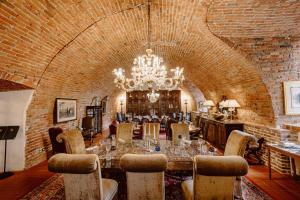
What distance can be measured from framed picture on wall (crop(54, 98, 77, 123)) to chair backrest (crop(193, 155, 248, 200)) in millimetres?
5175

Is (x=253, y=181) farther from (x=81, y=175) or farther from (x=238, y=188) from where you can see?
(x=81, y=175)

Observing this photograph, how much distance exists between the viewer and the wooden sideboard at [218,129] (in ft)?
19.5

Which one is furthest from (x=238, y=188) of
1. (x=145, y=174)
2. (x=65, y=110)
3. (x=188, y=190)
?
(x=65, y=110)

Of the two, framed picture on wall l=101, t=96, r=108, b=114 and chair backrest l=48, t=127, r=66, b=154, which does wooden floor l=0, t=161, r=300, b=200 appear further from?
framed picture on wall l=101, t=96, r=108, b=114

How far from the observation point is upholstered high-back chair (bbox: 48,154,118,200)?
1797 mm

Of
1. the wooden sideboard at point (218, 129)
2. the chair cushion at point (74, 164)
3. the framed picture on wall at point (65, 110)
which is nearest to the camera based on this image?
the chair cushion at point (74, 164)

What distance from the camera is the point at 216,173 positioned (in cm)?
167

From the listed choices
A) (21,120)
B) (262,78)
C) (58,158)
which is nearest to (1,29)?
(58,158)

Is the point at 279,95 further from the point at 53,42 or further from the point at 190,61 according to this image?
the point at 53,42

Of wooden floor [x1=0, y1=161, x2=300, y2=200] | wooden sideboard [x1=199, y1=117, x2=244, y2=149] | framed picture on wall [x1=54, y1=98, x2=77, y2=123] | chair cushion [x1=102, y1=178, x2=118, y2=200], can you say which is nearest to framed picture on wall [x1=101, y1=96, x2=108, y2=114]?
framed picture on wall [x1=54, y1=98, x2=77, y2=123]

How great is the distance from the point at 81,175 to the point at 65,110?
487 centimetres

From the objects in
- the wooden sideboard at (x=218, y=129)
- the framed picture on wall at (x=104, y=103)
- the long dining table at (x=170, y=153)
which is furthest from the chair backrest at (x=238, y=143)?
the framed picture on wall at (x=104, y=103)

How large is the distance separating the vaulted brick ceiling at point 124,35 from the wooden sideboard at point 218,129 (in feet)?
1.81

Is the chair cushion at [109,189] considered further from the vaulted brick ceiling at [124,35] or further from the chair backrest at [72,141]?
the vaulted brick ceiling at [124,35]
